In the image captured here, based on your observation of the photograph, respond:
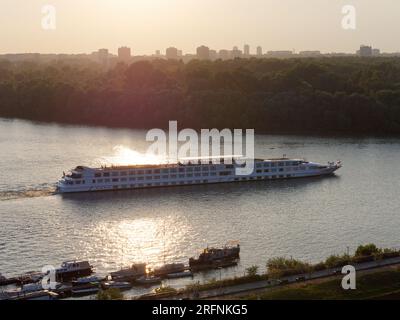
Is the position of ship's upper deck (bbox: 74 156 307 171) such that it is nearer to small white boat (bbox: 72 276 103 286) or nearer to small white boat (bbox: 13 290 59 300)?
small white boat (bbox: 72 276 103 286)

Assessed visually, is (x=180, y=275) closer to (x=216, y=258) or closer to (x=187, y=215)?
(x=216, y=258)

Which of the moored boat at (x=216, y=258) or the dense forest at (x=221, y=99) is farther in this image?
the dense forest at (x=221, y=99)

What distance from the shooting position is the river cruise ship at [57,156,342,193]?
23.3m

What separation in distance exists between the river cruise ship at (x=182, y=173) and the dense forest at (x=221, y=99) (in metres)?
10.6

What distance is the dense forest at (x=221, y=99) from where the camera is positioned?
3750 cm

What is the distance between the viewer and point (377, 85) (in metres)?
42.4

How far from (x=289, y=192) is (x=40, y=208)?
26.6 feet

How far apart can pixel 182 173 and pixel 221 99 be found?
15003mm

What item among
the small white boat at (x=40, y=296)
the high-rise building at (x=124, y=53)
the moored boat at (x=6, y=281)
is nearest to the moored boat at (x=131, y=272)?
the small white boat at (x=40, y=296)

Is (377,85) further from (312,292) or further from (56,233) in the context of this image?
(312,292)

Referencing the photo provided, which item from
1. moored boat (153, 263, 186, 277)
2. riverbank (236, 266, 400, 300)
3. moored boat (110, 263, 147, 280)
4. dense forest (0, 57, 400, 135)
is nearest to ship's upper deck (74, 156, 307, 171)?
moored boat (153, 263, 186, 277)

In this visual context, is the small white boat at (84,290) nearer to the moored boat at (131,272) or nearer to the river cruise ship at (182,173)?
the moored boat at (131,272)

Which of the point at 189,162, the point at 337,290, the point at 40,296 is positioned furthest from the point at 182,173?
the point at 337,290
